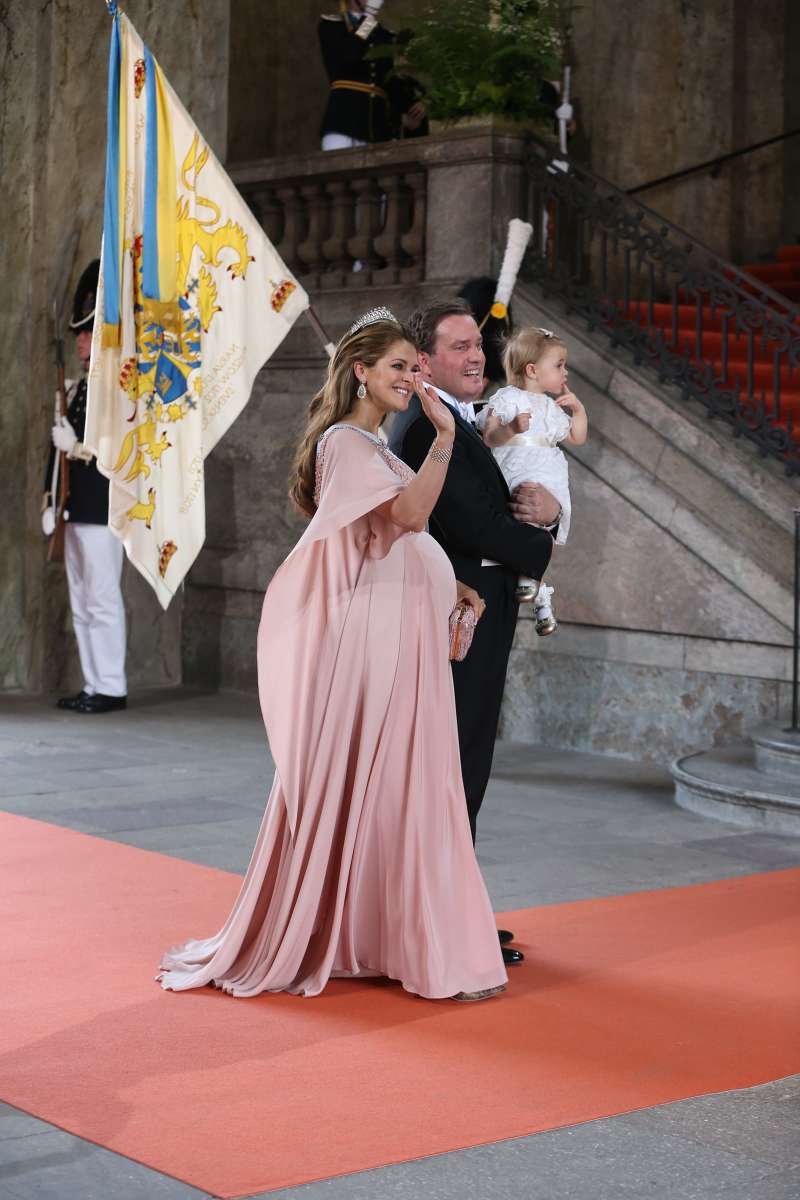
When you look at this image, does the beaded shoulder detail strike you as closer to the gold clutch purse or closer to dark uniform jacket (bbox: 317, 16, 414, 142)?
the gold clutch purse

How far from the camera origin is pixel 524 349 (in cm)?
643

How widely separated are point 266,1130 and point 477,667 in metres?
2.00

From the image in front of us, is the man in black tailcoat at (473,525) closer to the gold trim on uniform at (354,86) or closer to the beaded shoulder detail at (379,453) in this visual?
the beaded shoulder detail at (379,453)

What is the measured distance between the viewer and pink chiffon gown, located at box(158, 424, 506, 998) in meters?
5.19

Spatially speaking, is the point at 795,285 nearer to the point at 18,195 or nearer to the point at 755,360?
the point at 755,360

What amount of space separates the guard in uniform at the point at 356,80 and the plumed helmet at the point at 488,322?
2.86 m

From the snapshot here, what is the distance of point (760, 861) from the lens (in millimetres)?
7422

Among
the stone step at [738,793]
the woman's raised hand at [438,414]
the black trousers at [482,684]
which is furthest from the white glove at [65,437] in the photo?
the woman's raised hand at [438,414]

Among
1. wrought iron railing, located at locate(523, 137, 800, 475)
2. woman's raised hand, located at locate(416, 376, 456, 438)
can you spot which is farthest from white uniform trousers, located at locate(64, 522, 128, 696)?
woman's raised hand, located at locate(416, 376, 456, 438)

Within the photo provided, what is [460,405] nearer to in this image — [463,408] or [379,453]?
[463,408]

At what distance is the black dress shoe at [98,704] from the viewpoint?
11359 mm

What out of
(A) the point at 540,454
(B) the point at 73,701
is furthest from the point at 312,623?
A: (B) the point at 73,701

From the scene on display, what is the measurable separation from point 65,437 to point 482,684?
623 cm

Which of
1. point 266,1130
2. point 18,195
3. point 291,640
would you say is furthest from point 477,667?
point 18,195
